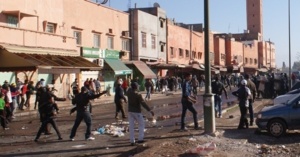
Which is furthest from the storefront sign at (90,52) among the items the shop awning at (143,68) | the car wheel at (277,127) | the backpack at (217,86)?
the car wheel at (277,127)

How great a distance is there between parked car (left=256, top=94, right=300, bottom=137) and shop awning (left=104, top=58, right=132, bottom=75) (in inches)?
1031

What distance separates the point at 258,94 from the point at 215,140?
21242 millimetres

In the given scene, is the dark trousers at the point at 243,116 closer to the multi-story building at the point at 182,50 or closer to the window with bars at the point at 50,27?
the window with bars at the point at 50,27

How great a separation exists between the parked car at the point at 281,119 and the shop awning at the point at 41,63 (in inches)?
583

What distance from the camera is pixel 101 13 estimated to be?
133 ft

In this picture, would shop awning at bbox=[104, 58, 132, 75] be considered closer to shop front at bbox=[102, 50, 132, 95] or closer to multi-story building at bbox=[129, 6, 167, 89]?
shop front at bbox=[102, 50, 132, 95]

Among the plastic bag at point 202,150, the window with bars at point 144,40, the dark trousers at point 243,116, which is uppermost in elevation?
the window with bars at point 144,40

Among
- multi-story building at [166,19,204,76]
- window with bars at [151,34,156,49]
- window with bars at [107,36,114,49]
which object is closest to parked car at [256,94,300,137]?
window with bars at [107,36,114,49]

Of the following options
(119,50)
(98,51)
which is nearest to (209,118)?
(98,51)

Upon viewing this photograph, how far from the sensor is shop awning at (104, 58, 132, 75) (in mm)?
39844

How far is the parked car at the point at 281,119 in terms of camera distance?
1390 centimetres

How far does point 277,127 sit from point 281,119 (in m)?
0.26

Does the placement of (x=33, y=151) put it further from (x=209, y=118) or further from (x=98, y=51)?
(x=98, y=51)

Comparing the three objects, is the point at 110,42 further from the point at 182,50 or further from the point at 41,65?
the point at 182,50
